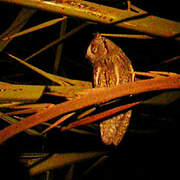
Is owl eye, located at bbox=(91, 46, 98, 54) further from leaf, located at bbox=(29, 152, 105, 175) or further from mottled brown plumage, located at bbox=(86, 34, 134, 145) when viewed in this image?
leaf, located at bbox=(29, 152, 105, 175)

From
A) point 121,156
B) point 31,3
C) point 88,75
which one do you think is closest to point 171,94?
point 31,3

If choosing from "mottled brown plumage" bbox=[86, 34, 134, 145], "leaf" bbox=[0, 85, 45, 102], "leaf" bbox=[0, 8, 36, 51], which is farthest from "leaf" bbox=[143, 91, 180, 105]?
"leaf" bbox=[0, 8, 36, 51]

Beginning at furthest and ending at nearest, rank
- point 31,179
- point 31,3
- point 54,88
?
point 31,179 < point 54,88 < point 31,3

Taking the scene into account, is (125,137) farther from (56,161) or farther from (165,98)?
(165,98)

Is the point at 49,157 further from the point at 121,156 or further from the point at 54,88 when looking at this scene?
the point at 121,156

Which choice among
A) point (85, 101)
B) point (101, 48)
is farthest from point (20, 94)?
point (101, 48)

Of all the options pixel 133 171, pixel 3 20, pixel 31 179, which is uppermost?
pixel 3 20
